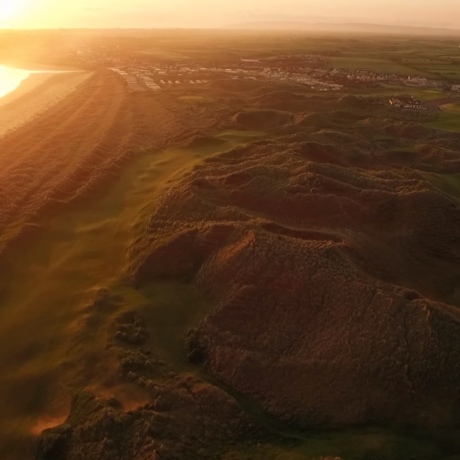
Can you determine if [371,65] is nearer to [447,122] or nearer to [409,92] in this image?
[409,92]

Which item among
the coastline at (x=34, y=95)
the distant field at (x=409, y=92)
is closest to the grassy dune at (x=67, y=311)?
the coastline at (x=34, y=95)

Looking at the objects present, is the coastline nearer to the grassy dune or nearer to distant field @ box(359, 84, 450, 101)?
the grassy dune

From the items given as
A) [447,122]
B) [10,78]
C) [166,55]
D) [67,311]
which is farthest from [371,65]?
[67,311]

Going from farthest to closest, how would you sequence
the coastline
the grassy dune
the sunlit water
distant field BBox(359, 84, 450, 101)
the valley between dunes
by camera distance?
the sunlit water, distant field BBox(359, 84, 450, 101), the coastline, the grassy dune, the valley between dunes

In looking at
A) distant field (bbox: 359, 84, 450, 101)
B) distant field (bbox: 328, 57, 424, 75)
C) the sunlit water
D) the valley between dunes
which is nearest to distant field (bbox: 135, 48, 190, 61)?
the sunlit water

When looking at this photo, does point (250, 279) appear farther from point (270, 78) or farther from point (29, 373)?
point (270, 78)

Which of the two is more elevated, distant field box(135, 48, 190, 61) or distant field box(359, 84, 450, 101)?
distant field box(135, 48, 190, 61)

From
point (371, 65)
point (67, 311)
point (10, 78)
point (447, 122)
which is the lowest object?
point (447, 122)

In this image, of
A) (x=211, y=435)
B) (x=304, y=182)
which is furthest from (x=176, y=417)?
(x=304, y=182)
